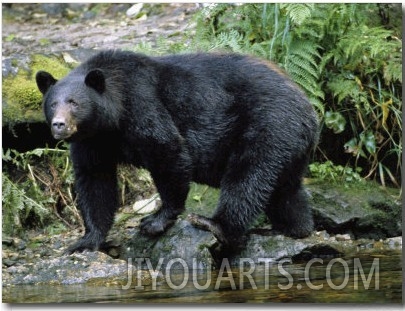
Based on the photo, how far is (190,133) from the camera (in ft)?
23.8

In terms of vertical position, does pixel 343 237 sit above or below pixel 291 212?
below

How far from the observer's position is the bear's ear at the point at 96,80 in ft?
22.2

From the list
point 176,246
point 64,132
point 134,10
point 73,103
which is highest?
point 134,10

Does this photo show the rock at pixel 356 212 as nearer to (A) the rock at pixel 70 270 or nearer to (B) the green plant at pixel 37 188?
(A) the rock at pixel 70 270

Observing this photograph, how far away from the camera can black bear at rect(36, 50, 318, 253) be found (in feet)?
22.9

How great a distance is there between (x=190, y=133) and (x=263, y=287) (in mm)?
1715

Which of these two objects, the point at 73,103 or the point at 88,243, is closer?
the point at 73,103

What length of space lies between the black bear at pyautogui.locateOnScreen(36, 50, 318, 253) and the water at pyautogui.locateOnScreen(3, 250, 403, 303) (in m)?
0.62

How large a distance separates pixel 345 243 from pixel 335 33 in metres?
2.22

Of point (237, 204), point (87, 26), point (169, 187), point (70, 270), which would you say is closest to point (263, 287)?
point (237, 204)

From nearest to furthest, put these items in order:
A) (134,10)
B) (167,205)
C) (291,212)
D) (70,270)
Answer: (70,270)
(167,205)
(291,212)
(134,10)

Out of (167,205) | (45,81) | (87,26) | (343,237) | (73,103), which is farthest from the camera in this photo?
(87,26)

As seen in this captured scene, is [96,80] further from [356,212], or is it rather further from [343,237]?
[356,212]

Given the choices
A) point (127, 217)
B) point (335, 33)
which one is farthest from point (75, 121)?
point (335, 33)
